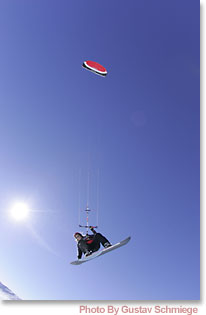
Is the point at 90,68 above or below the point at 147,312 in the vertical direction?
above

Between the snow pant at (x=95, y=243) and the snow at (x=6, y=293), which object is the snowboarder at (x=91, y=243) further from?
the snow at (x=6, y=293)

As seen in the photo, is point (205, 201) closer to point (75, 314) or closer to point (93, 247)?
point (93, 247)

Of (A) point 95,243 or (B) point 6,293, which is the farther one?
(B) point 6,293

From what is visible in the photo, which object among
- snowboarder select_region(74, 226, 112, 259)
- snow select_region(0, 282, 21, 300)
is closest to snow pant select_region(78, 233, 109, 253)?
snowboarder select_region(74, 226, 112, 259)

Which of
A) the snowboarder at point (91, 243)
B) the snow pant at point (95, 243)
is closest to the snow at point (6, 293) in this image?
the snowboarder at point (91, 243)

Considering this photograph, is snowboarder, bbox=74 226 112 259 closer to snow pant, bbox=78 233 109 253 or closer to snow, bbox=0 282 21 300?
snow pant, bbox=78 233 109 253

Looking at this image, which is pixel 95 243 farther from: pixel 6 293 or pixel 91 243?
pixel 6 293

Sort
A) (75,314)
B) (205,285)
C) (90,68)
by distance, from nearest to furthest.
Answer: (75,314) → (205,285) → (90,68)

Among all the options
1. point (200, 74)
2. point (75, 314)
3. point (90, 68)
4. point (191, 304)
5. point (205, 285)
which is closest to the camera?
point (75, 314)

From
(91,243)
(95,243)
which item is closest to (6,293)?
(91,243)

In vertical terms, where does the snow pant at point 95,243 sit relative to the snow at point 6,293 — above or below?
above

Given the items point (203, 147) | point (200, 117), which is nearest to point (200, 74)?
point (200, 117)

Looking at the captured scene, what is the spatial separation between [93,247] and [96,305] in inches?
104

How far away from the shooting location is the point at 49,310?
8555mm
